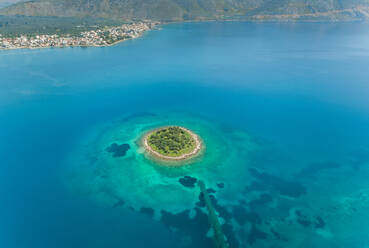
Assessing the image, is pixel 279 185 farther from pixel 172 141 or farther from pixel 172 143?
pixel 172 141

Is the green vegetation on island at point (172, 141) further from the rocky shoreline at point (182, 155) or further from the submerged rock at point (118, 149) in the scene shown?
the submerged rock at point (118, 149)

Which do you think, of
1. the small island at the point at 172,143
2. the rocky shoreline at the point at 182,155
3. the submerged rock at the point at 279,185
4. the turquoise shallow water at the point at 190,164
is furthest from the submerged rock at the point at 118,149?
the submerged rock at the point at 279,185

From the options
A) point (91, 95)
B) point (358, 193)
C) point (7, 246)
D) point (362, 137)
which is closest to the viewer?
point (7, 246)

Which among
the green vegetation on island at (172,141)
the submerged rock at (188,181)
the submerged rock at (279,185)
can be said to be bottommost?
the submerged rock at (188,181)

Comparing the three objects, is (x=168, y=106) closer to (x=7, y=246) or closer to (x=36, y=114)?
(x=36, y=114)

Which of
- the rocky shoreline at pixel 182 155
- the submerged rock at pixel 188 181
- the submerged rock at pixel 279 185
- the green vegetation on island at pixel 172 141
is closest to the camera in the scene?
the submerged rock at pixel 279 185

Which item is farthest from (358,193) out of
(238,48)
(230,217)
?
(238,48)
